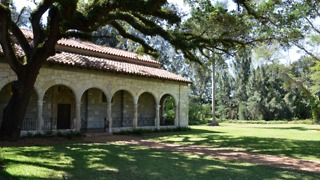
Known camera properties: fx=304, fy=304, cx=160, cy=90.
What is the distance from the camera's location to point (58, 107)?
1881cm

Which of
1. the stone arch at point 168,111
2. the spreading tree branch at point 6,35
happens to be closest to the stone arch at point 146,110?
the stone arch at point 168,111

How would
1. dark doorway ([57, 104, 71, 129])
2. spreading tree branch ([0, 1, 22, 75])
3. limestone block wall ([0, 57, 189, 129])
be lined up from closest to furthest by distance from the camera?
spreading tree branch ([0, 1, 22, 75]) < limestone block wall ([0, 57, 189, 129]) < dark doorway ([57, 104, 71, 129])

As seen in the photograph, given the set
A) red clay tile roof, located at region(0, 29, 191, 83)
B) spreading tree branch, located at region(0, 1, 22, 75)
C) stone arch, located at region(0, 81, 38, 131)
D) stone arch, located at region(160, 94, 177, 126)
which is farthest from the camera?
stone arch, located at region(160, 94, 177, 126)

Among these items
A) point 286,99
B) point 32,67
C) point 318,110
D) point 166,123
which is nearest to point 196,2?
point 32,67

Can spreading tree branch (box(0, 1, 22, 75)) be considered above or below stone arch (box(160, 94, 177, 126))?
above

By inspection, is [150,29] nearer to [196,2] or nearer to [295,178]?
[196,2]

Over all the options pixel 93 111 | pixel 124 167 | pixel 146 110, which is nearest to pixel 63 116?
pixel 93 111

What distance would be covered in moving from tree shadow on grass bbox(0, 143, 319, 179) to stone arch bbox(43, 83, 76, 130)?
28.0ft

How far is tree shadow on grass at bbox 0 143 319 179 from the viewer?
22.2ft

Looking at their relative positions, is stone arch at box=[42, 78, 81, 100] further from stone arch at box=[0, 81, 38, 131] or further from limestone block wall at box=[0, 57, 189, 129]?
stone arch at box=[0, 81, 38, 131]

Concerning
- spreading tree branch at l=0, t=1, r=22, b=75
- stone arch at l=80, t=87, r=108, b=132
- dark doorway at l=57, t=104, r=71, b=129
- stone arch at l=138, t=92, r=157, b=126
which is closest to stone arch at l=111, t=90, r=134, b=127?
stone arch at l=80, t=87, r=108, b=132

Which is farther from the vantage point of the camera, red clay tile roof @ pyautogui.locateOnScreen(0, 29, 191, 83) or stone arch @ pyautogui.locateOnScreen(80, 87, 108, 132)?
stone arch @ pyautogui.locateOnScreen(80, 87, 108, 132)

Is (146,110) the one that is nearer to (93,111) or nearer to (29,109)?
(93,111)

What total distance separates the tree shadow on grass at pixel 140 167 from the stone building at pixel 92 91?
246 inches
